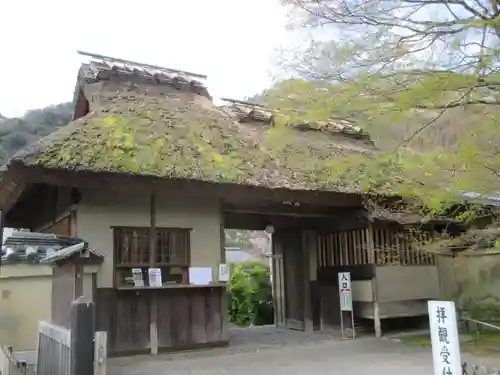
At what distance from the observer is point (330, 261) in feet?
36.3

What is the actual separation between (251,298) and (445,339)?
11724 millimetres

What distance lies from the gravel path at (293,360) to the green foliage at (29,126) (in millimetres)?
21336

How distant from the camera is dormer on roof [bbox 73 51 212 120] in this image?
35.1ft

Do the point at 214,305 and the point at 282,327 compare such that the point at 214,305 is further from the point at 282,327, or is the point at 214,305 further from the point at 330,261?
the point at 282,327

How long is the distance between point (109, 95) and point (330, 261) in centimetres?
602

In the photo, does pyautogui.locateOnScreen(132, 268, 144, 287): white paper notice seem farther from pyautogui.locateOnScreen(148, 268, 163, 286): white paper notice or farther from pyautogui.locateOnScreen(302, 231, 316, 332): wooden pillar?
pyautogui.locateOnScreen(302, 231, 316, 332): wooden pillar

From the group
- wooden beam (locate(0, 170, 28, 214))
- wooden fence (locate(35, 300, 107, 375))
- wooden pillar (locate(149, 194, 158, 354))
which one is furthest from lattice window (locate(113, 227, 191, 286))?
wooden fence (locate(35, 300, 107, 375))

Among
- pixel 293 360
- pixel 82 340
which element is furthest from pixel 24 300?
pixel 293 360

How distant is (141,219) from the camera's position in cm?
858

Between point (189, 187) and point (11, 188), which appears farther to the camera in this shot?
point (11, 188)

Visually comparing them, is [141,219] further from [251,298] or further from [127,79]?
[251,298]

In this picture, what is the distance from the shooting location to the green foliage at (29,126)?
27.0 metres

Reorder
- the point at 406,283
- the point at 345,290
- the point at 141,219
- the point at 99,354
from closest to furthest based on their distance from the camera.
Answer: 1. the point at 99,354
2. the point at 141,219
3. the point at 345,290
4. the point at 406,283

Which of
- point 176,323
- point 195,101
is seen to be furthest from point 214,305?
point 195,101
